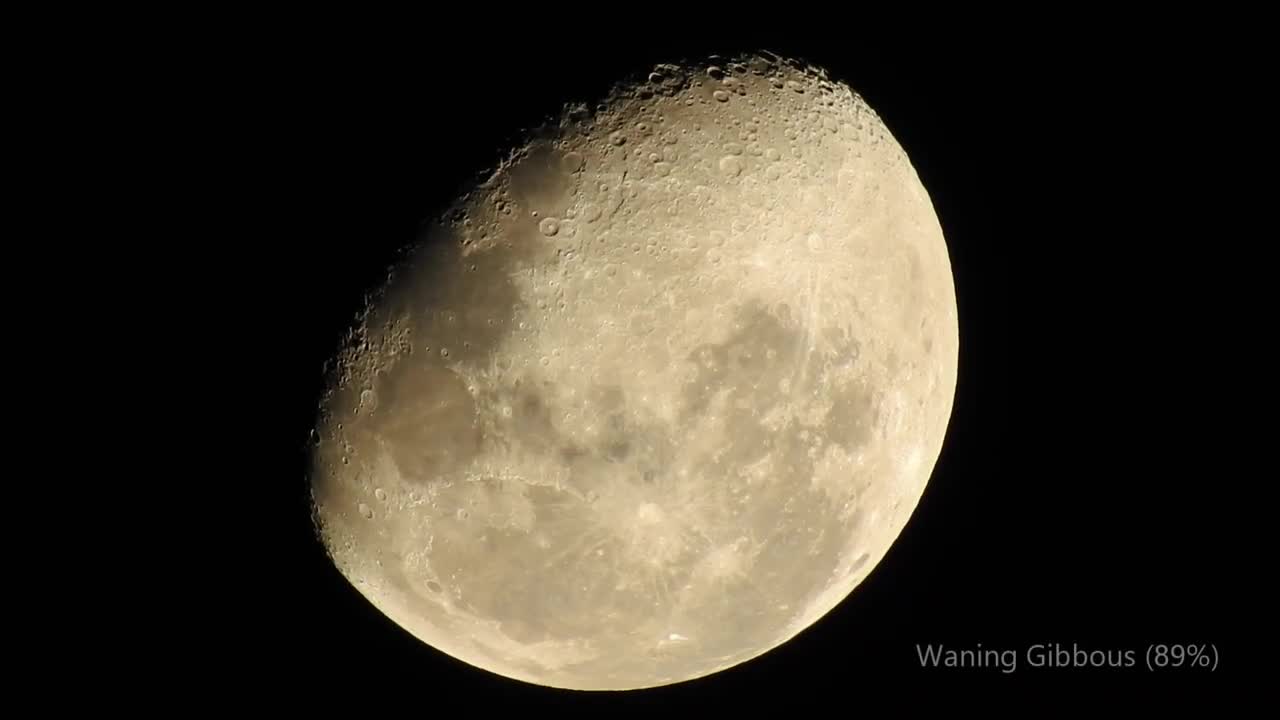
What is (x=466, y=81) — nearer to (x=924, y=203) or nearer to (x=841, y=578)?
(x=924, y=203)

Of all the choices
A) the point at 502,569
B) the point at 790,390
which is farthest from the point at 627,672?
the point at 790,390

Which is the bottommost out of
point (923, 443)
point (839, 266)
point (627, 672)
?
point (627, 672)

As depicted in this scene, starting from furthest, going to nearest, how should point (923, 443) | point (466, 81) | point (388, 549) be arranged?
point (923, 443) < point (388, 549) < point (466, 81)

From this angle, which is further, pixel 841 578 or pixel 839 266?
pixel 841 578

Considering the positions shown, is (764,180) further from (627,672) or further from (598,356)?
(627,672)

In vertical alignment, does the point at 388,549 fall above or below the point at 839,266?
below

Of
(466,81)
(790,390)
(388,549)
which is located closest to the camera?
(466,81)
